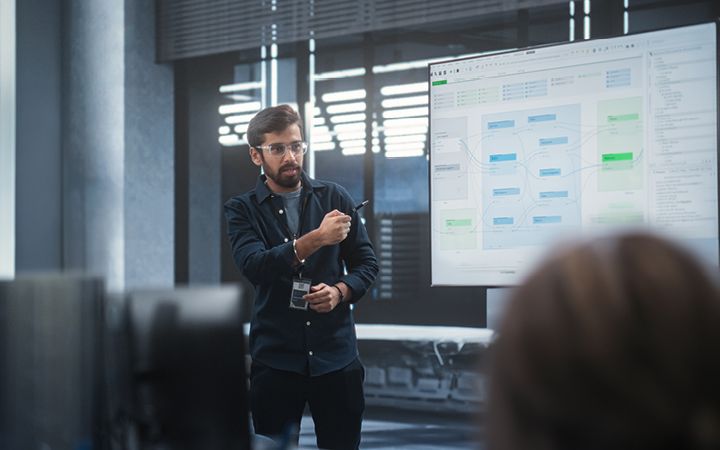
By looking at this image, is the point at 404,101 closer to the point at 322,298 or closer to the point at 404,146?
the point at 404,146

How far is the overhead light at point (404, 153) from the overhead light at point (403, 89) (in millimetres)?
344

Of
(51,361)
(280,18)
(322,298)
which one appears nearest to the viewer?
(51,361)

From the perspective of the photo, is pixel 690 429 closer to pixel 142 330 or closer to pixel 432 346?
pixel 142 330

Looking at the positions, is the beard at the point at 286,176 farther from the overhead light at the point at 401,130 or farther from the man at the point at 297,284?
the overhead light at the point at 401,130

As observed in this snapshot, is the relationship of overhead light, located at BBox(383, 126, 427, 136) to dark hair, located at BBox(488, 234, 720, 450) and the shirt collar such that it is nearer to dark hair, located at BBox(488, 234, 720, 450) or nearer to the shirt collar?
the shirt collar

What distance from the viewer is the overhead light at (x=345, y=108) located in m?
5.16

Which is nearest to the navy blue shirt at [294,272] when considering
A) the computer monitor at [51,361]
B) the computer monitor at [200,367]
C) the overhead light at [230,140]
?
the computer monitor at [51,361]

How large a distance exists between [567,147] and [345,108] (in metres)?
2.72

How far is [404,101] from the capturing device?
198 inches

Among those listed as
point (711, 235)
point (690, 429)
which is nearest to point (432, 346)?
point (711, 235)

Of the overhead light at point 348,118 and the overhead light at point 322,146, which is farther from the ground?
the overhead light at point 348,118

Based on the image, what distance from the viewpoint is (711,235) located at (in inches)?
94.0

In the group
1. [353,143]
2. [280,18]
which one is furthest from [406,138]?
[280,18]

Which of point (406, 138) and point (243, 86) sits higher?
point (243, 86)
